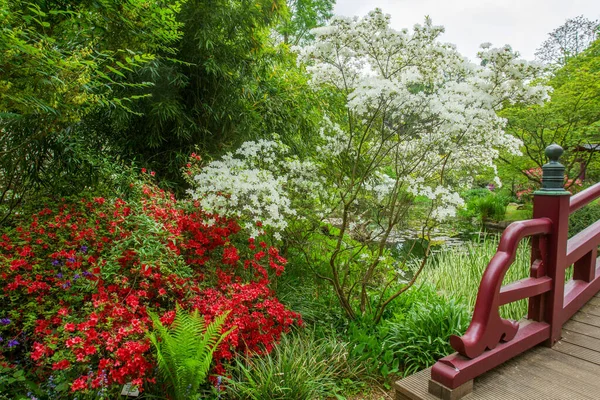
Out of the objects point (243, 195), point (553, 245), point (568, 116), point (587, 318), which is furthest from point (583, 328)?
point (568, 116)

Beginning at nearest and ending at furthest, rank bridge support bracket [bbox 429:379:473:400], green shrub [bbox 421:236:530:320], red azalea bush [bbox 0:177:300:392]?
bridge support bracket [bbox 429:379:473:400] → red azalea bush [bbox 0:177:300:392] → green shrub [bbox 421:236:530:320]

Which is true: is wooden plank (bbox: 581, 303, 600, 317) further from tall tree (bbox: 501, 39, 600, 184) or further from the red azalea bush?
tall tree (bbox: 501, 39, 600, 184)

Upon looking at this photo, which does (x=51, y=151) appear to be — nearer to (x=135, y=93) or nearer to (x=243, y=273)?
(x=135, y=93)

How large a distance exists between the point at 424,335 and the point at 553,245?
949 millimetres

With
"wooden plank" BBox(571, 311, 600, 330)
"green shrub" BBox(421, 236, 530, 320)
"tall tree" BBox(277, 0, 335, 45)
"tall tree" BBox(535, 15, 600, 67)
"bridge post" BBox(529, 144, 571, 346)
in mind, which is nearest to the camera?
"bridge post" BBox(529, 144, 571, 346)

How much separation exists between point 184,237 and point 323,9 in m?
8.30

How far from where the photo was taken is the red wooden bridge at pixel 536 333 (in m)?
1.38

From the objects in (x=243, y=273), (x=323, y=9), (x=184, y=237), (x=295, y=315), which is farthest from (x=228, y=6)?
(x=323, y=9)

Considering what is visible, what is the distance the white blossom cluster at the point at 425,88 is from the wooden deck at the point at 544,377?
2.96ft

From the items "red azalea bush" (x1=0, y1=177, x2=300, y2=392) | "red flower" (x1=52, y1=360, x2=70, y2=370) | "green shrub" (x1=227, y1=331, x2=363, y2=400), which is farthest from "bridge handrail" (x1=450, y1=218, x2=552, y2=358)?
"red flower" (x1=52, y1=360, x2=70, y2=370)

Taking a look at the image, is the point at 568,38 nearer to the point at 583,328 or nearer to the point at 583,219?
the point at 583,219

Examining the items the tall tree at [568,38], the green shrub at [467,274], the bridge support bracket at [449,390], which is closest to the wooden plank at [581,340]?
the bridge support bracket at [449,390]

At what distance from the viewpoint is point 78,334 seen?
4.98 feet

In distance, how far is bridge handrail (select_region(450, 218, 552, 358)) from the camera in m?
1.39
